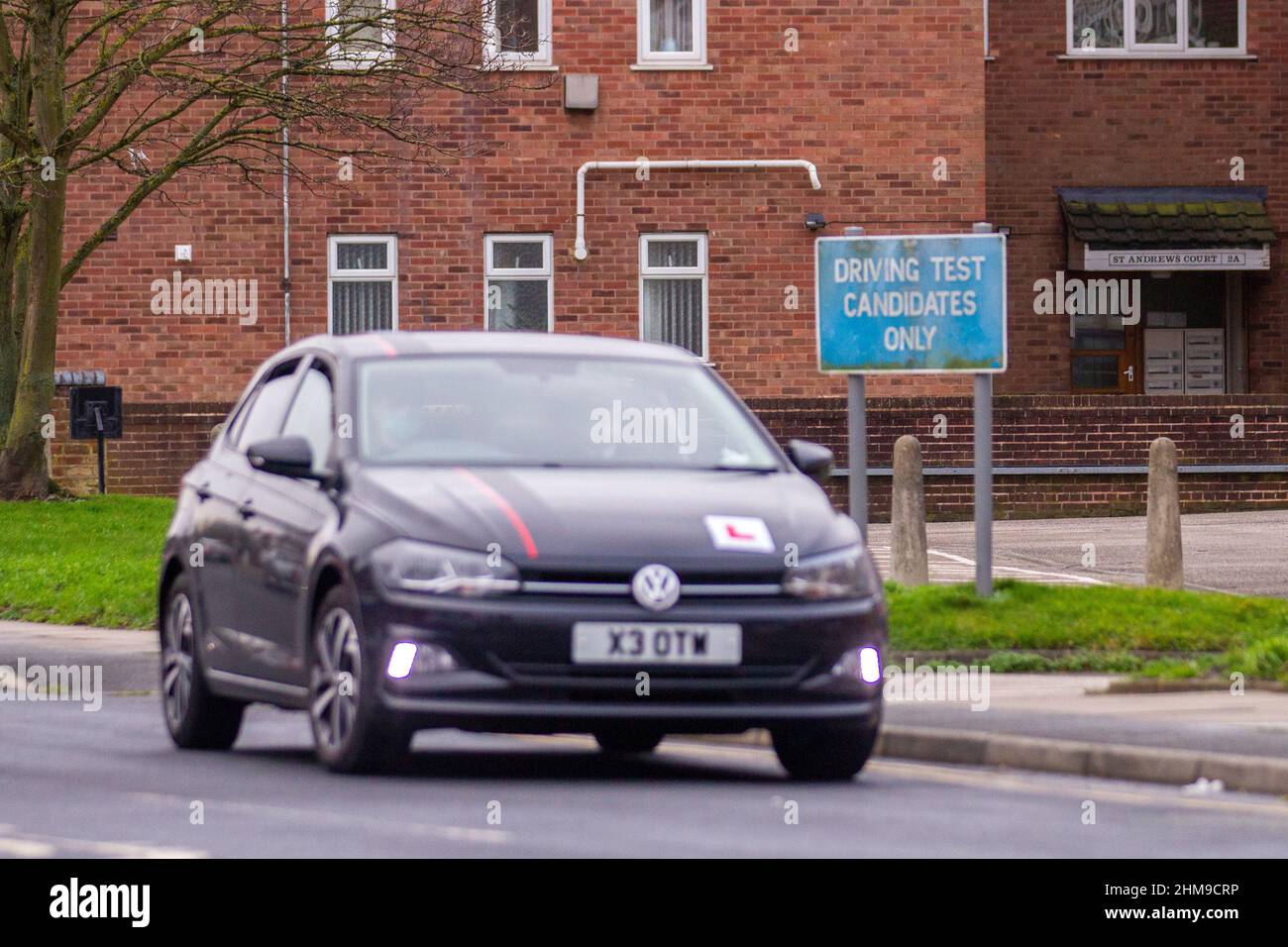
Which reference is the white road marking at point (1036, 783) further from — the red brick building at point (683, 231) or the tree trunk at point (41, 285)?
the red brick building at point (683, 231)

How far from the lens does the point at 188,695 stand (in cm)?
1109

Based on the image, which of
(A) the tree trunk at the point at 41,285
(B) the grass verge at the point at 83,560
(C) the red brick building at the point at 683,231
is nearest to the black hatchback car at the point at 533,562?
(B) the grass verge at the point at 83,560

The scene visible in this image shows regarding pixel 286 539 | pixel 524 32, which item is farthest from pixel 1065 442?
pixel 286 539

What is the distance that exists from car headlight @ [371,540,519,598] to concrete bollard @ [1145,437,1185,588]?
329 inches

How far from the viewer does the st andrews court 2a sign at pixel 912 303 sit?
611 inches

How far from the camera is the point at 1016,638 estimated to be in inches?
566

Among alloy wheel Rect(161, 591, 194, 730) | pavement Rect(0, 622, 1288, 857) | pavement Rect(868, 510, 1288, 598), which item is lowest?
pavement Rect(868, 510, 1288, 598)

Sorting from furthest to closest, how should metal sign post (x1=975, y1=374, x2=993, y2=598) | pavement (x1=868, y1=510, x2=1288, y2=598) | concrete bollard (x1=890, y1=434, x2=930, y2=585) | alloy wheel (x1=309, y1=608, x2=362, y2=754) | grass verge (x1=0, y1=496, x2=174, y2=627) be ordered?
pavement (x1=868, y1=510, x2=1288, y2=598)
grass verge (x1=0, y1=496, x2=174, y2=627)
concrete bollard (x1=890, y1=434, x2=930, y2=585)
metal sign post (x1=975, y1=374, x2=993, y2=598)
alloy wheel (x1=309, y1=608, x2=362, y2=754)

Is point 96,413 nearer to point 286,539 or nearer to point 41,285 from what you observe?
point 41,285

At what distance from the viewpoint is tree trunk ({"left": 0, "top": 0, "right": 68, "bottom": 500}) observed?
24641 mm

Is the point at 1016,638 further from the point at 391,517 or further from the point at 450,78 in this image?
the point at 450,78

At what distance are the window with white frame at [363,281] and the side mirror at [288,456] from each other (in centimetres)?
2118

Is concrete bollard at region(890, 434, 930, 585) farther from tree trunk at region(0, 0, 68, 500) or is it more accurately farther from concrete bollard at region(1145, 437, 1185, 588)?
tree trunk at region(0, 0, 68, 500)

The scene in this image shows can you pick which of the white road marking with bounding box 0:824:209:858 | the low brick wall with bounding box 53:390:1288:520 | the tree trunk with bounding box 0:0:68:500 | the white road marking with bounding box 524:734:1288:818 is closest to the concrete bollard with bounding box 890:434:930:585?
the white road marking with bounding box 524:734:1288:818
